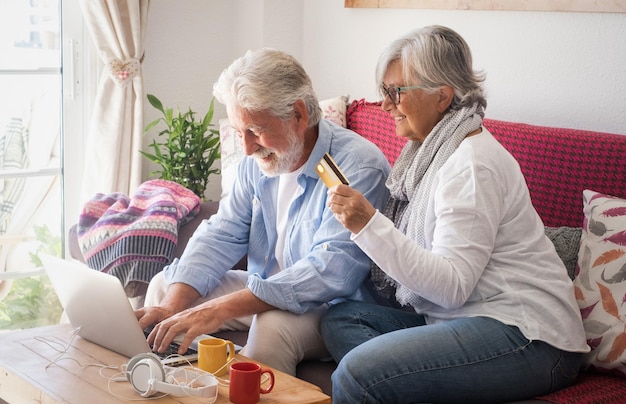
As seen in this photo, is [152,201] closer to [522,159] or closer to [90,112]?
[90,112]

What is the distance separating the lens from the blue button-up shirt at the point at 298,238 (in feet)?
7.25

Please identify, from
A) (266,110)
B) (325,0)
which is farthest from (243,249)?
(325,0)

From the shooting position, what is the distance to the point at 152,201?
2.94m

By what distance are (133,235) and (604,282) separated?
4.56 ft

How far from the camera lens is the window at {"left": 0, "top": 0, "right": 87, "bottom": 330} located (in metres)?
3.43

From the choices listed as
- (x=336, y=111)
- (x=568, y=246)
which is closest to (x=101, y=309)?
(x=568, y=246)

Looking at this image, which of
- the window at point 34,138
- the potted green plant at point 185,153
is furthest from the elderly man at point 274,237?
the window at point 34,138

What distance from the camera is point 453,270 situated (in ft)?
6.34

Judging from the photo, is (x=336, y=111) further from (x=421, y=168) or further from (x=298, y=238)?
(x=421, y=168)

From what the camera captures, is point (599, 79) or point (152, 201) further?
point (152, 201)

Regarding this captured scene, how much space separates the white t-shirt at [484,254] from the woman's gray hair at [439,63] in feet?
0.46

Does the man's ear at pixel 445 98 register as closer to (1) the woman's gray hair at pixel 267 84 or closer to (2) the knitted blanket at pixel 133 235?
(1) the woman's gray hair at pixel 267 84

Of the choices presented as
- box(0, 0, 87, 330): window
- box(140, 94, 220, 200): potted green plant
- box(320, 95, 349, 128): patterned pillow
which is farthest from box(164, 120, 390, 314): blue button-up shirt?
box(0, 0, 87, 330): window

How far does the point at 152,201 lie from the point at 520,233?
1338 mm
